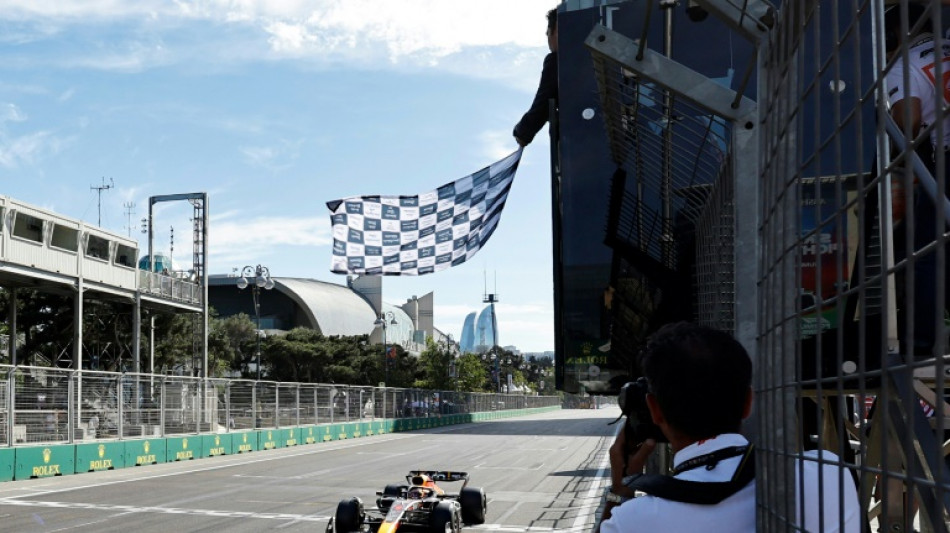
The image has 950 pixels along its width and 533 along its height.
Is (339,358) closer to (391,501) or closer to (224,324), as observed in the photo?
(224,324)

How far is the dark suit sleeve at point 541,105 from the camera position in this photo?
827cm

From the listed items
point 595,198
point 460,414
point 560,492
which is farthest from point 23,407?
point 460,414

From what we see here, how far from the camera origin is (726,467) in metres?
1.96

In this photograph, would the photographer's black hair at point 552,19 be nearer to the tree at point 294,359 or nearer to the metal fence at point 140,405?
the metal fence at point 140,405

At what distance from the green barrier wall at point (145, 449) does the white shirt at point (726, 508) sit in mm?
17869

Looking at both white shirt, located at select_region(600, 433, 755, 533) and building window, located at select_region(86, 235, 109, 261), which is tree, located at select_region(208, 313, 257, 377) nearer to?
building window, located at select_region(86, 235, 109, 261)

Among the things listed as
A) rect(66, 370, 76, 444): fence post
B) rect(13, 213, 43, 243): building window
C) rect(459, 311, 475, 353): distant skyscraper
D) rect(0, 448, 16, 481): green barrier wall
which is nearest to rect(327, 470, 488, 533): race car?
rect(0, 448, 16, 481): green barrier wall

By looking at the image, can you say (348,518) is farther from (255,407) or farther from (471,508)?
(255,407)

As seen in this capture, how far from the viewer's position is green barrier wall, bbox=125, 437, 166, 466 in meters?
21.4

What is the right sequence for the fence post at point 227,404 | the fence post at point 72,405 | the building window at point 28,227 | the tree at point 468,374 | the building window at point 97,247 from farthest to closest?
the tree at point 468,374, the building window at point 97,247, the building window at point 28,227, the fence post at point 227,404, the fence post at point 72,405

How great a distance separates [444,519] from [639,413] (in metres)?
6.95

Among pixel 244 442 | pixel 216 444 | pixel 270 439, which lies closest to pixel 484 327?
pixel 270 439

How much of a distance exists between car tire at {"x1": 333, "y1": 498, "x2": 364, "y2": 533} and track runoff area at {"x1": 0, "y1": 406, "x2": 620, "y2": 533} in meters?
2.22

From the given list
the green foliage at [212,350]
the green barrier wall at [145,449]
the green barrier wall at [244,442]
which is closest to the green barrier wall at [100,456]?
the green barrier wall at [145,449]
